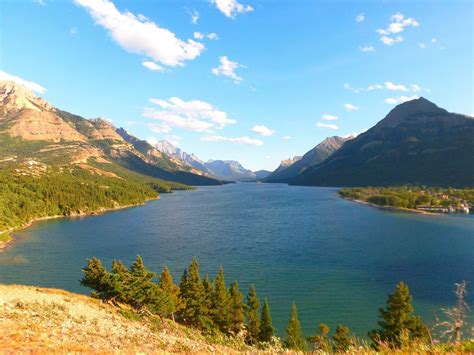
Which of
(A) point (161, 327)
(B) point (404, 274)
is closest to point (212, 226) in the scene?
(B) point (404, 274)

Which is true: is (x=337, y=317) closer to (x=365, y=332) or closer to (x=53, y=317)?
(x=365, y=332)

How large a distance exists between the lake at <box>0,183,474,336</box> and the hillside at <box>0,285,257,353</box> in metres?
28.7

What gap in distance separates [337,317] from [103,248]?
3494 inches

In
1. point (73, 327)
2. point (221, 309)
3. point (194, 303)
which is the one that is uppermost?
point (73, 327)

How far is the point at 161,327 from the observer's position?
4209 centimetres

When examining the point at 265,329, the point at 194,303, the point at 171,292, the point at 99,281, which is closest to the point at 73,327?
the point at 99,281

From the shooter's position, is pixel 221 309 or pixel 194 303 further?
pixel 221 309

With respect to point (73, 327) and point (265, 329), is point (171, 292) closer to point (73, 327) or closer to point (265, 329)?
point (265, 329)

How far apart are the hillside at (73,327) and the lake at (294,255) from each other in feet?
94.3

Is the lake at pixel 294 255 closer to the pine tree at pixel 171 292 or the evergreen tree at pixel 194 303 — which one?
the evergreen tree at pixel 194 303

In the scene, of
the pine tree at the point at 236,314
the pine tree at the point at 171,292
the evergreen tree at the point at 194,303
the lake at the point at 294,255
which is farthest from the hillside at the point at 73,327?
the lake at the point at 294,255

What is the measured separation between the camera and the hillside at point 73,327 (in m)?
21.6

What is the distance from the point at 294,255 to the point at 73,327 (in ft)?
270

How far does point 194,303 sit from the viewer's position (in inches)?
2069
